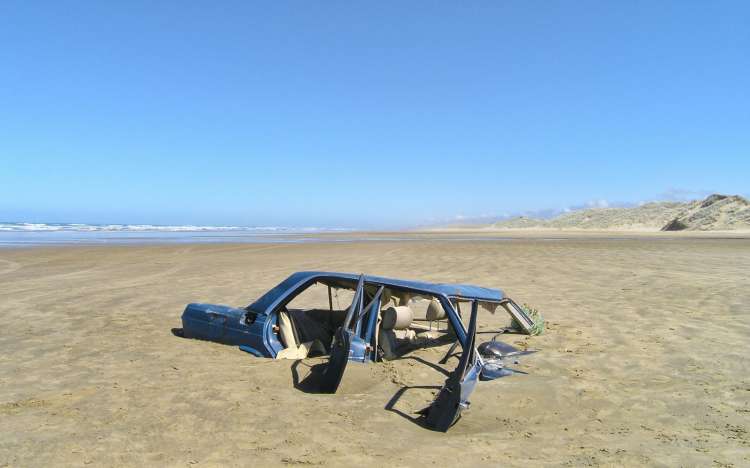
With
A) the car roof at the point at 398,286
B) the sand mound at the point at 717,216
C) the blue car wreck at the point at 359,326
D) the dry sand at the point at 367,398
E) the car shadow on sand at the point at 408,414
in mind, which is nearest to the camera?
the dry sand at the point at 367,398

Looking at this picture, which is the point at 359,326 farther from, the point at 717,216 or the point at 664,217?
the point at 664,217

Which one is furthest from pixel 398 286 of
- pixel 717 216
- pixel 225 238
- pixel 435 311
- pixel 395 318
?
pixel 717 216

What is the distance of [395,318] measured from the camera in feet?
19.0

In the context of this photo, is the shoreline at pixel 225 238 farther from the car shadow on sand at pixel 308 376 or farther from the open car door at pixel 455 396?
the open car door at pixel 455 396

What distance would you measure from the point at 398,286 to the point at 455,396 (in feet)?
5.59

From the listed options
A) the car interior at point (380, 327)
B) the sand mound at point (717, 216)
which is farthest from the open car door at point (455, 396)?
the sand mound at point (717, 216)

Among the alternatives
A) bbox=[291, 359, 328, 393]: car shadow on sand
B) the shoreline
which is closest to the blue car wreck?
bbox=[291, 359, 328, 393]: car shadow on sand

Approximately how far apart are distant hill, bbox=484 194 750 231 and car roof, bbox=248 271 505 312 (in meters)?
52.3

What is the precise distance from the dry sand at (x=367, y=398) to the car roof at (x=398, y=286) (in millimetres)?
818

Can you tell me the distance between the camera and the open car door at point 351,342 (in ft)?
15.6

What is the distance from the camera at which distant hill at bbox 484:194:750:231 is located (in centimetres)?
4975

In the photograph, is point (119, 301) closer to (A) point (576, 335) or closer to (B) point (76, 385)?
(B) point (76, 385)

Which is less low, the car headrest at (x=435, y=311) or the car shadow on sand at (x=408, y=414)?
the car headrest at (x=435, y=311)

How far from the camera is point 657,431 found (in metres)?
4.26
